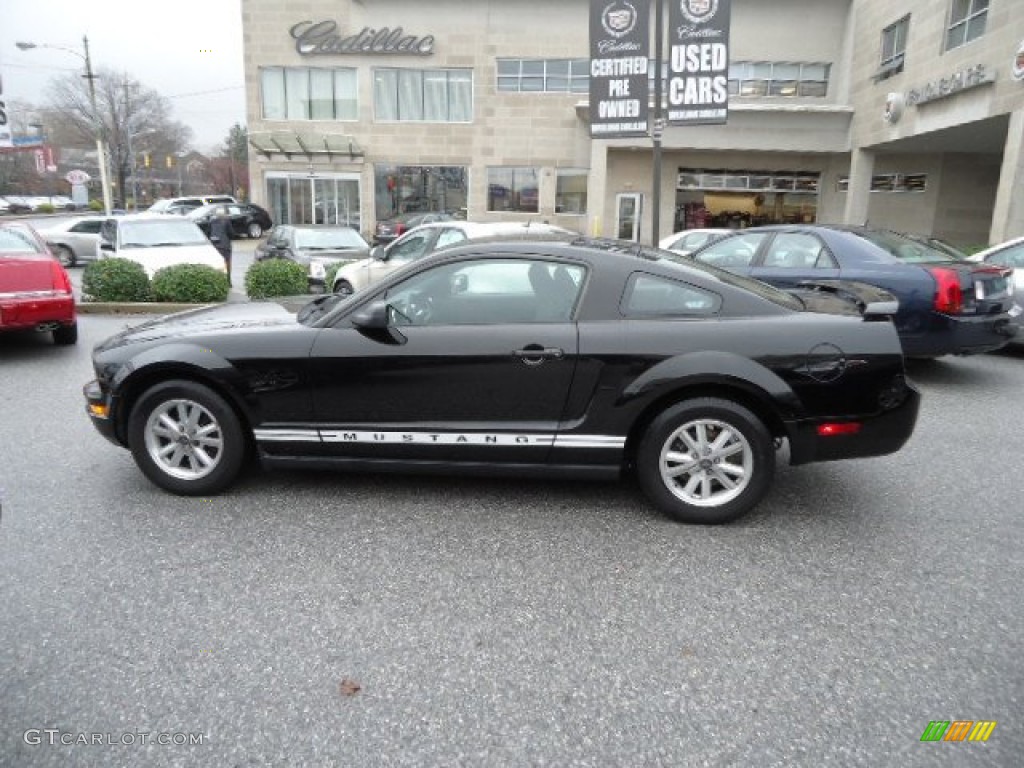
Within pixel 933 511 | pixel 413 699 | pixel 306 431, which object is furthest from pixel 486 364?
pixel 933 511

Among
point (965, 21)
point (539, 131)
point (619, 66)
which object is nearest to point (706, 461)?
point (619, 66)

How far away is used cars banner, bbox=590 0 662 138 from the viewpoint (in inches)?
543

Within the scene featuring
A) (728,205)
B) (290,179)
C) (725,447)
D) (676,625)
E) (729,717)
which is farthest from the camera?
(290,179)

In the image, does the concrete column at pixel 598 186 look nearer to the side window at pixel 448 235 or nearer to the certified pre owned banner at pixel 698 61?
the certified pre owned banner at pixel 698 61

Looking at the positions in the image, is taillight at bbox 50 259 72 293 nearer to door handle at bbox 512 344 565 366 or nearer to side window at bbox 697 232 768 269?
door handle at bbox 512 344 565 366

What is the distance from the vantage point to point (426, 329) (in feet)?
13.1

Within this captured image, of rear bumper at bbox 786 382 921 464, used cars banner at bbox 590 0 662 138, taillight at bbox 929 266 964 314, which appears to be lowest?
rear bumper at bbox 786 382 921 464

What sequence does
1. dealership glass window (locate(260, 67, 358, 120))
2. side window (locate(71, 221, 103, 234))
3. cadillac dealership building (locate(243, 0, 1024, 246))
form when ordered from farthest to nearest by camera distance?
dealership glass window (locate(260, 67, 358, 120)), cadillac dealership building (locate(243, 0, 1024, 246)), side window (locate(71, 221, 103, 234))

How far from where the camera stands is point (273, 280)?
11359 millimetres

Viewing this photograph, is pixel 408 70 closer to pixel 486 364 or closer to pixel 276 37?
pixel 276 37

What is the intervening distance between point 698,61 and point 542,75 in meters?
17.5

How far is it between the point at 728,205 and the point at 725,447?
28248 millimetres

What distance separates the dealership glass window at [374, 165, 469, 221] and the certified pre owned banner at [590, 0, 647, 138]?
57.5 ft

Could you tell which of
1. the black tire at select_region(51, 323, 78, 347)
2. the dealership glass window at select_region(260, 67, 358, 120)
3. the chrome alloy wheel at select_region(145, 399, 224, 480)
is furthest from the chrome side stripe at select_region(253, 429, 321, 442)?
the dealership glass window at select_region(260, 67, 358, 120)
